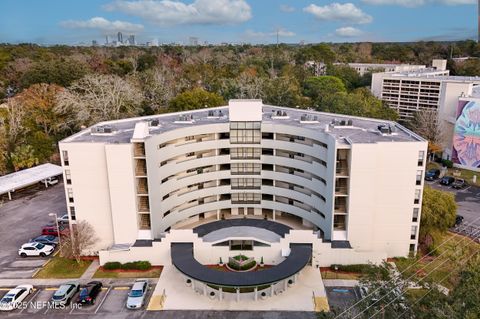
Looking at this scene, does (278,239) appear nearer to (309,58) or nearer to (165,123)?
(165,123)

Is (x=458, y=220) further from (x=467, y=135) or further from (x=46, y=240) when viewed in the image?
(x=46, y=240)

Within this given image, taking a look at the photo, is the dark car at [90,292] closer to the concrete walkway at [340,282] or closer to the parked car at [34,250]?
the parked car at [34,250]

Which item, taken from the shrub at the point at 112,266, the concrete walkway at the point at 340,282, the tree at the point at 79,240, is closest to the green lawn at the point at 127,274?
the shrub at the point at 112,266

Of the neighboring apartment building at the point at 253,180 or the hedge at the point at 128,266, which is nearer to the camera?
the neighboring apartment building at the point at 253,180

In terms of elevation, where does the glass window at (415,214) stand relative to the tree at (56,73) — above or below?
below

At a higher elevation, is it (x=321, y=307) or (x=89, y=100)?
(x=89, y=100)

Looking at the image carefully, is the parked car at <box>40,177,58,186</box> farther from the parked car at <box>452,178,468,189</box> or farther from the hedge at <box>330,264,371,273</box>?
the parked car at <box>452,178,468,189</box>

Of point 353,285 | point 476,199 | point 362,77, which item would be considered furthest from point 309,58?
point 353,285
